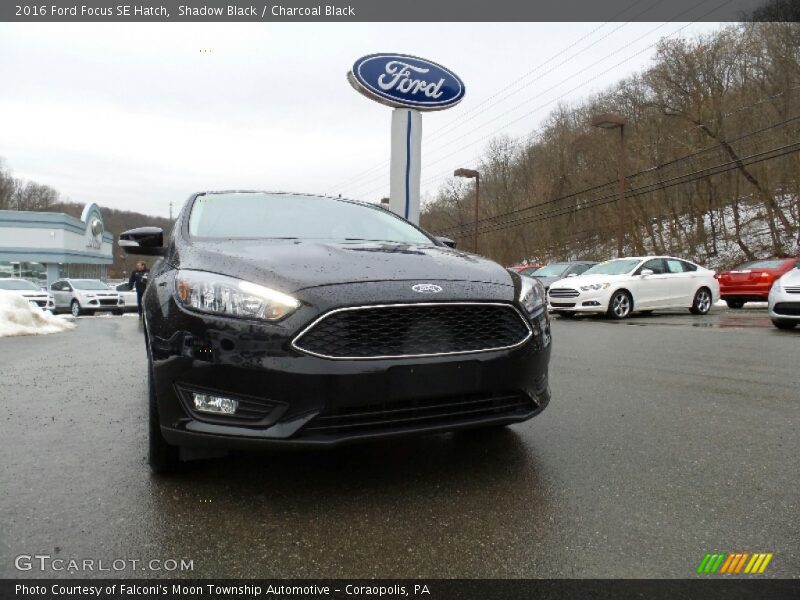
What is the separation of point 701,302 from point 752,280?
115 inches

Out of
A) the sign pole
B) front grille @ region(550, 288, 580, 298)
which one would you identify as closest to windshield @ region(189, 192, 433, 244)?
the sign pole

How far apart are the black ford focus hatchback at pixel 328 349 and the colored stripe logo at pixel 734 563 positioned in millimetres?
908

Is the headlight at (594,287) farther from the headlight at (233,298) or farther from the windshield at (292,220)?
the headlight at (233,298)

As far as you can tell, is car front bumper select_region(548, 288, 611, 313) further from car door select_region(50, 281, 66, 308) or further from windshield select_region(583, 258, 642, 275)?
car door select_region(50, 281, 66, 308)

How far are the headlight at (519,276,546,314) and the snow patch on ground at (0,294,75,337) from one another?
10500 millimetres

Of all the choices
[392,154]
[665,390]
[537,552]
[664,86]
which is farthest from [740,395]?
[664,86]

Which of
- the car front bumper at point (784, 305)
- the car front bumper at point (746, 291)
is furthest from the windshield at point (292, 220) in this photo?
the car front bumper at point (746, 291)

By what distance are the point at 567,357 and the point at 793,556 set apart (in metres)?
4.68

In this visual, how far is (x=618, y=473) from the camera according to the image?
2.70 meters

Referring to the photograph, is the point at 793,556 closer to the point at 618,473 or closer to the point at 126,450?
the point at 618,473

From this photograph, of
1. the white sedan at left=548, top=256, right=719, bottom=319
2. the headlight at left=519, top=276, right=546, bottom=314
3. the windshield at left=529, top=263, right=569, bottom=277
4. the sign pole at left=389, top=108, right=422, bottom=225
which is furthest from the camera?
the windshield at left=529, top=263, right=569, bottom=277

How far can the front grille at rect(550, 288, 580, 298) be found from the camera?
13000 mm

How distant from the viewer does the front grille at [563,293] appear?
13.0 metres

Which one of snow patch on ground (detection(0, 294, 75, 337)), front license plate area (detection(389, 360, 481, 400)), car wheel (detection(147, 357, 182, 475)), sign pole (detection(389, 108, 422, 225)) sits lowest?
snow patch on ground (detection(0, 294, 75, 337))
